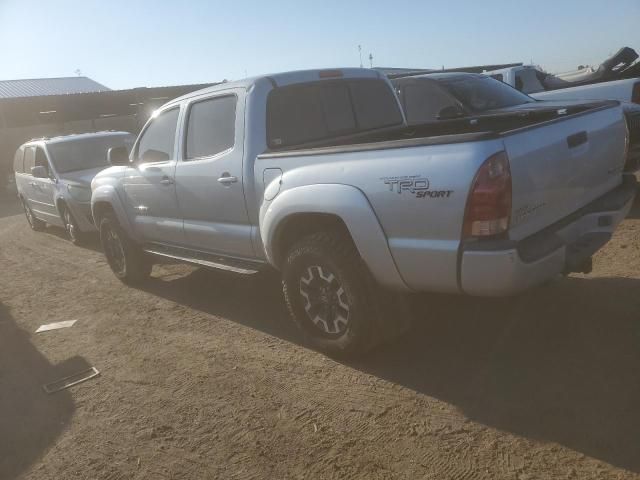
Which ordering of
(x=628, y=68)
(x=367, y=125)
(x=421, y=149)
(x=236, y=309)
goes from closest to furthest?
(x=421, y=149) < (x=367, y=125) < (x=236, y=309) < (x=628, y=68)

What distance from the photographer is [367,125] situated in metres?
4.99

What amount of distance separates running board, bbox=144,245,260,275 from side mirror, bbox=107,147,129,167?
3.20ft

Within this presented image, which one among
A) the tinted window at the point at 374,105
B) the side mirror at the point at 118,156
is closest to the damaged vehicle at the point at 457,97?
the tinted window at the point at 374,105

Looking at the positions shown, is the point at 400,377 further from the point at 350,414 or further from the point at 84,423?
the point at 84,423

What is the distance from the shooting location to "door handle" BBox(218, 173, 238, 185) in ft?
14.4

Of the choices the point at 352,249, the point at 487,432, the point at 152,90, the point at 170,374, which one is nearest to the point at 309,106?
the point at 352,249

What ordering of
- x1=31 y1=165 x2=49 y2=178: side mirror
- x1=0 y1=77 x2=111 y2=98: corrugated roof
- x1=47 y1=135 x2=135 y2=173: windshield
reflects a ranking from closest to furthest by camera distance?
1. x1=31 y1=165 x2=49 y2=178: side mirror
2. x1=47 y1=135 x2=135 y2=173: windshield
3. x1=0 y1=77 x2=111 y2=98: corrugated roof

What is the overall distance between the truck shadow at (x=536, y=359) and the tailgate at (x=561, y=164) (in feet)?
3.04

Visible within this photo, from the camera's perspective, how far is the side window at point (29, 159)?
1050cm

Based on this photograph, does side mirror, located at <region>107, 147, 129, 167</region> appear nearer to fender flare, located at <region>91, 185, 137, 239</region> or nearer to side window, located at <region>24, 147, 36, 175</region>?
fender flare, located at <region>91, 185, 137, 239</region>

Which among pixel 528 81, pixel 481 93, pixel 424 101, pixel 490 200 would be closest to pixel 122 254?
pixel 424 101

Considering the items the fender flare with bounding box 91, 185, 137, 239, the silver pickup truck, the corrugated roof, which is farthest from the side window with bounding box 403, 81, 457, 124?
the corrugated roof

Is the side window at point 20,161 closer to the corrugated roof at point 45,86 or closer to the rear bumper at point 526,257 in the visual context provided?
the rear bumper at point 526,257

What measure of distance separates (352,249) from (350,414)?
1.04 meters
